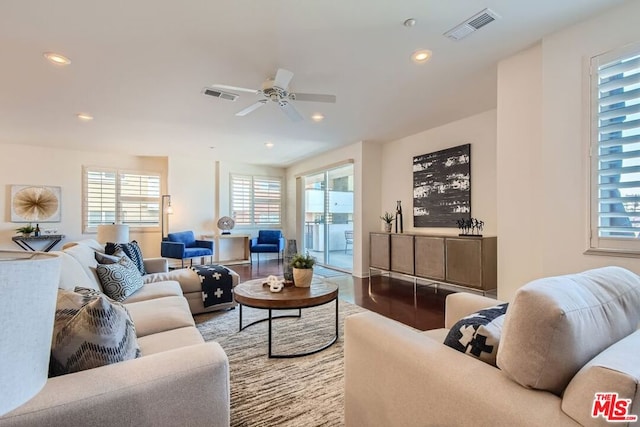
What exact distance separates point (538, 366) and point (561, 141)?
219 centimetres

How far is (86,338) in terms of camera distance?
1.02 m

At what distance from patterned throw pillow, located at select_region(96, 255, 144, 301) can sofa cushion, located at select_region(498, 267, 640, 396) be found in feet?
8.70

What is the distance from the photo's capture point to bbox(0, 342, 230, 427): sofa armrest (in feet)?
2.64

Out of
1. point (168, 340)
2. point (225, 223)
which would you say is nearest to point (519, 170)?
point (168, 340)

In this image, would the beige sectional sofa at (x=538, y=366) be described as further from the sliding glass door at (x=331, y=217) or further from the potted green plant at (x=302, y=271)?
the sliding glass door at (x=331, y=217)

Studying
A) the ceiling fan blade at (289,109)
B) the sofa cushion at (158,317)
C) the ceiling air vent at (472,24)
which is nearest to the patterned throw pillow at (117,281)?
the sofa cushion at (158,317)

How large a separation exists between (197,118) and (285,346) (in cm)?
333

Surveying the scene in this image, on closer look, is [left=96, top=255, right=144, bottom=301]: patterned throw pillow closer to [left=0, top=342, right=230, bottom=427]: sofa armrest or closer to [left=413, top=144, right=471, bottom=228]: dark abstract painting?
[left=0, top=342, right=230, bottom=427]: sofa armrest

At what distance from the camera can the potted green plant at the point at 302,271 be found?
2.70 m

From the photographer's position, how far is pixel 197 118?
13.8 feet

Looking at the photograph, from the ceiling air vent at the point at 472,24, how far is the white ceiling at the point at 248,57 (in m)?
0.05

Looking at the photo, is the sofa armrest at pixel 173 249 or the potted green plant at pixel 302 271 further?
the sofa armrest at pixel 173 249

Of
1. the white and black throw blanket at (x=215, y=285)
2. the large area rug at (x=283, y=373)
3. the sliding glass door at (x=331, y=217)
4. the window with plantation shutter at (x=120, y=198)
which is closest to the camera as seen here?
the large area rug at (x=283, y=373)

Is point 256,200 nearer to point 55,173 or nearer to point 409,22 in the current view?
point 55,173
